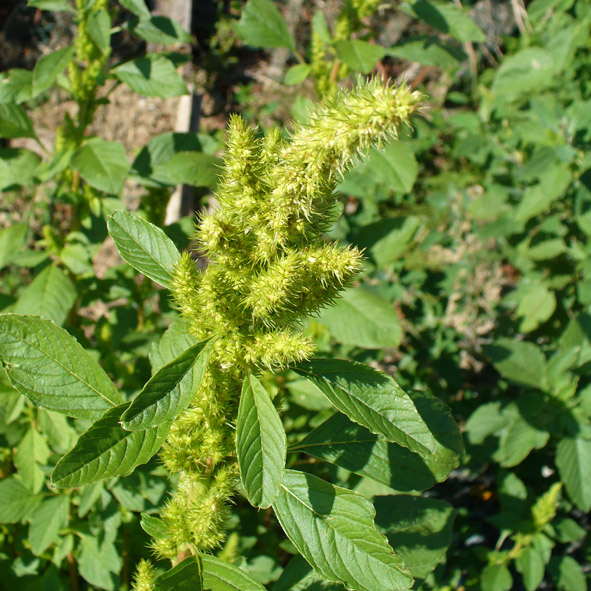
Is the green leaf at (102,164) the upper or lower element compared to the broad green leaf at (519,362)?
upper

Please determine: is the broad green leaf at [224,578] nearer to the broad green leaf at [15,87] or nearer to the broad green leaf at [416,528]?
the broad green leaf at [416,528]

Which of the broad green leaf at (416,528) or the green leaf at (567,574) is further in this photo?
the green leaf at (567,574)

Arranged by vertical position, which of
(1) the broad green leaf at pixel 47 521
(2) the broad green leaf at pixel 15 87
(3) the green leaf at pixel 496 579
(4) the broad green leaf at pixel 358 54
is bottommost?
(3) the green leaf at pixel 496 579

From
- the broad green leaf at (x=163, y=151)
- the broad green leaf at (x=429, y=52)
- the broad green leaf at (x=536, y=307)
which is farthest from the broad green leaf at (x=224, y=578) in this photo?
the broad green leaf at (x=536, y=307)

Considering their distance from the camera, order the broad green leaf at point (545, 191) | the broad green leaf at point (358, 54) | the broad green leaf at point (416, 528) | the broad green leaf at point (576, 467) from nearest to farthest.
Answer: the broad green leaf at point (416, 528) < the broad green leaf at point (358, 54) < the broad green leaf at point (576, 467) < the broad green leaf at point (545, 191)

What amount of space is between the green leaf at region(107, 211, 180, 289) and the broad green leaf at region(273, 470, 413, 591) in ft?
1.87

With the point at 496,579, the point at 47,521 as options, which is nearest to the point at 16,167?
the point at 47,521

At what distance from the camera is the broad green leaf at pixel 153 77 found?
6.78 ft

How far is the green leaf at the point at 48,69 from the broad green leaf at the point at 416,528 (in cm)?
173

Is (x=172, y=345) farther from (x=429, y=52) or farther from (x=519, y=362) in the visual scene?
(x=519, y=362)

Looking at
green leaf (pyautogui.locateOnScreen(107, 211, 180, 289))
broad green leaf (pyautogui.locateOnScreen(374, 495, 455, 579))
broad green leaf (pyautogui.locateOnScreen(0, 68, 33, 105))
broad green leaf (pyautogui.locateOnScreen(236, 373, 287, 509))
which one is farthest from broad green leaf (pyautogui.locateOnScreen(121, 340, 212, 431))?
broad green leaf (pyautogui.locateOnScreen(0, 68, 33, 105))

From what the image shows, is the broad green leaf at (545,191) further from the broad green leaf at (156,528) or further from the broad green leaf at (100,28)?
the broad green leaf at (156,528)

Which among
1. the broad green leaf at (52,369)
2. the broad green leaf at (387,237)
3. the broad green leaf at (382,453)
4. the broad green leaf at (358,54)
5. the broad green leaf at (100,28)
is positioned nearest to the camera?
the broad green leaf at (52,369)

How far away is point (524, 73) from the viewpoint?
3369 millimetres
